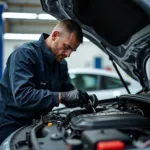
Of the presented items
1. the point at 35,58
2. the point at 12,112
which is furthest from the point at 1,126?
the point at 35,58

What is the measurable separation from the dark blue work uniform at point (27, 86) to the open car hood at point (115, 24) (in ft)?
1.03

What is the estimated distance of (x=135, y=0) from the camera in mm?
1842

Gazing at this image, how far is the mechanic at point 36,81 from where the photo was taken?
6.79ft

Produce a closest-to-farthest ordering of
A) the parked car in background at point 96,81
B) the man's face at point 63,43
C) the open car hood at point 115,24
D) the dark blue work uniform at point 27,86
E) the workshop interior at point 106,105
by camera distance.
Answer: the workshop interior at point 106,105
the dark blue work uniform at point 27,86
the open car hood at point 115,24
the man's face at point 63,43
the parked car in background at point 96,81

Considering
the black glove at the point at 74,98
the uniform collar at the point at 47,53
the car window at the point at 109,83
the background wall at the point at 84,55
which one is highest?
the uniform collar at the point at 47,53

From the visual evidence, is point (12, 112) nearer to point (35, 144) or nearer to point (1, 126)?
point (1, 126)

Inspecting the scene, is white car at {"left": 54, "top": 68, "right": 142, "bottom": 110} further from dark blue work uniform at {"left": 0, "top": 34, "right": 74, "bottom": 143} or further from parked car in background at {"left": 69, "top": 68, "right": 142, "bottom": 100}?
dark blue work uniform at {"left": 0, "top": 34, "right": 74, "bottom": 143}

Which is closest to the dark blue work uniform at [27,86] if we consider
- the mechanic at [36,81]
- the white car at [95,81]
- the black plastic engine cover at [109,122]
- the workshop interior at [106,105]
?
the mechanic at [36,81]

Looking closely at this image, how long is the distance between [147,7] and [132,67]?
4.07 ft

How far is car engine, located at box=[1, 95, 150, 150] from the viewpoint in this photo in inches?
51.4

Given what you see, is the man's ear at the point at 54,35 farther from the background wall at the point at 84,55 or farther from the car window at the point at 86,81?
the background wall at the point at 84,55

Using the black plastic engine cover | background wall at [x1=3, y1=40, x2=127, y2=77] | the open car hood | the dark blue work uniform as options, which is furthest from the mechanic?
background wall at [x1=3, y1=40, x2=127, y2=77]

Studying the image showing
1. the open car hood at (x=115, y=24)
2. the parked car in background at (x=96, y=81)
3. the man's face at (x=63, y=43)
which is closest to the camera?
the open car hood at (x=115, y=24)

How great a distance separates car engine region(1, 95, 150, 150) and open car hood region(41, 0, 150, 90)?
1.93ft
